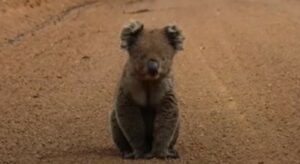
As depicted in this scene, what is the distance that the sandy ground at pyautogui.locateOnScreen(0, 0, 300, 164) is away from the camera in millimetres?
8547

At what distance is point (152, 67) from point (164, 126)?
2.47ft

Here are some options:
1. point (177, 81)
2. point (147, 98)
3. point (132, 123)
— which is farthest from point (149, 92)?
point (177, 81)

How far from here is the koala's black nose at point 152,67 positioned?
7121mm

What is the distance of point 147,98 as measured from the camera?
25.0ft

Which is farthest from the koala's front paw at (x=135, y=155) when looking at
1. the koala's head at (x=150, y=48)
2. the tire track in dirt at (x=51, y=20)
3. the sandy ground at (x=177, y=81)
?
the tire track in dirt at (x=51, y=20)

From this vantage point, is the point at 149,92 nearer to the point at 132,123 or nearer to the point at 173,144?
the point at 132,123

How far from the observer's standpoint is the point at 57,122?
9805 millimetres

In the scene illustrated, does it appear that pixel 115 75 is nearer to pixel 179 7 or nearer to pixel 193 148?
pixel 193 148

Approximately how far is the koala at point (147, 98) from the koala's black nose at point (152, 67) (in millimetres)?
127

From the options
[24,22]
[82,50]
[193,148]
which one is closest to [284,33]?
[82,50]

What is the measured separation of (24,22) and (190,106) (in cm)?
896

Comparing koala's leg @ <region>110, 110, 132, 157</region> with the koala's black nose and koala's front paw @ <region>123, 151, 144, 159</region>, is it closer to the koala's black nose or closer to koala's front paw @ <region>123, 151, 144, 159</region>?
koala's front paw @ <region>123, 151, 144, 159</region>

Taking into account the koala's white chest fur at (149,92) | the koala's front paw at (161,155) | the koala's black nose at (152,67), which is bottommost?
the koala's front paw at (161,155)

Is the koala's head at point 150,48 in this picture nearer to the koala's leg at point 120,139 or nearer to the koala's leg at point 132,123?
the koala's leg at point 132,123
